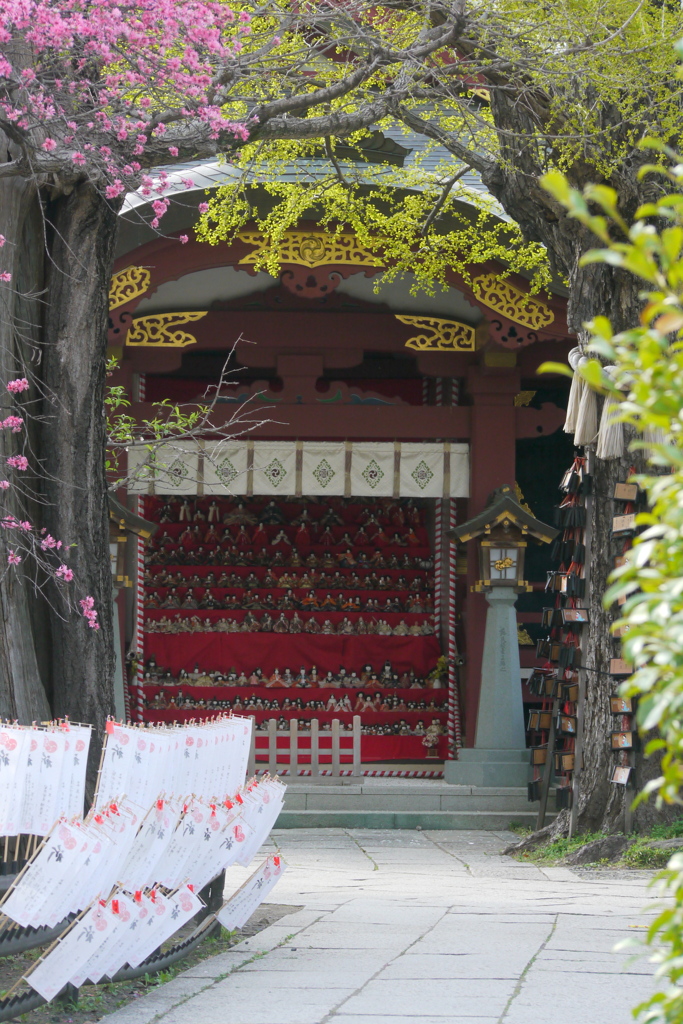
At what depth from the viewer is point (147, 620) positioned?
49.6 feet

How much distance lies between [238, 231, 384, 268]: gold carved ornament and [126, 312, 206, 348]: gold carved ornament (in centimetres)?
118

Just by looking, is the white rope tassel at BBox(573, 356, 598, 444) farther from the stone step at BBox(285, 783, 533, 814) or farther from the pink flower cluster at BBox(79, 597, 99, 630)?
the stone step at BBox(285, 783, 533, 814)

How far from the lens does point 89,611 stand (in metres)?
6.56

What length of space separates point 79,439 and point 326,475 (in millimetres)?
6359

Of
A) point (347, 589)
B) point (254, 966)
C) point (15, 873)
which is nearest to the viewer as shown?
point (15, 873)

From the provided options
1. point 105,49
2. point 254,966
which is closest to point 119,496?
point 105,49

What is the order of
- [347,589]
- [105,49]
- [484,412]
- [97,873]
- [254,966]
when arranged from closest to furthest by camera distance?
[97,873], [254,966], [105,49], [484,412], [347,589]

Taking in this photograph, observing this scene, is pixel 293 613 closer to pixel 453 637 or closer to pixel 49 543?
pixel 453 637

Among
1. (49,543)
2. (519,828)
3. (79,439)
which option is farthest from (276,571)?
(49,543)

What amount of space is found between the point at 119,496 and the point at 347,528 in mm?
3977

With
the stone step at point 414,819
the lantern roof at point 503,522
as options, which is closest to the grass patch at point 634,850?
the stone step at point 414,819

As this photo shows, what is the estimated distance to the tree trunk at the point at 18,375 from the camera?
6.32m

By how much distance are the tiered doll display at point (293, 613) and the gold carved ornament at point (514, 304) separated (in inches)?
177

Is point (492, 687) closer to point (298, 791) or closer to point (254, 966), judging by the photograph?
point (298, 791)
